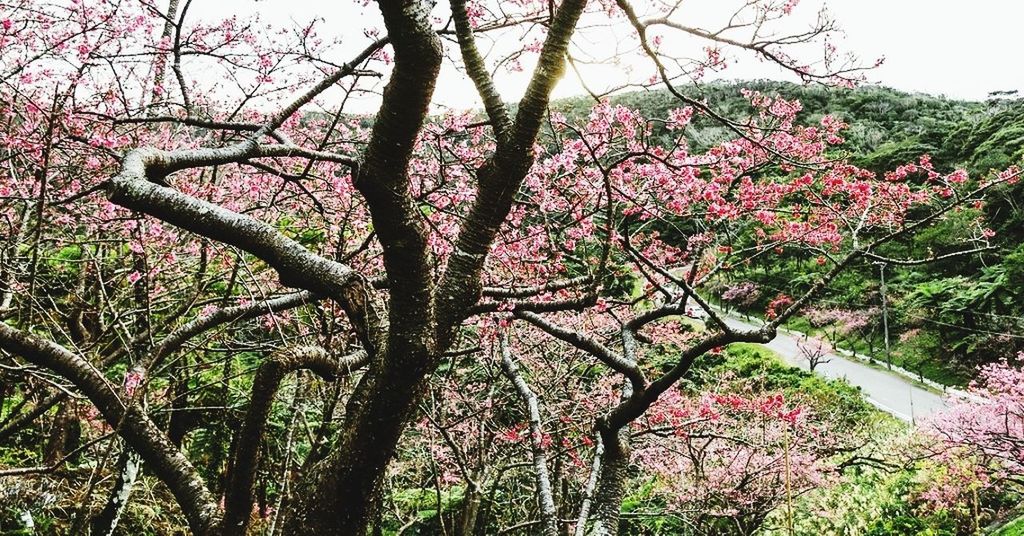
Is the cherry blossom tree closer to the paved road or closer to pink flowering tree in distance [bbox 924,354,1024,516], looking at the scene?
the paved road

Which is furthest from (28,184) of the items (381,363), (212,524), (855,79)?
(855,79)

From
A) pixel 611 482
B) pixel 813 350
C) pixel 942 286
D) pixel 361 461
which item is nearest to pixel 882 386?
pixel 813 350

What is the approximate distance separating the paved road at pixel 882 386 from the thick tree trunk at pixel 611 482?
15.2m

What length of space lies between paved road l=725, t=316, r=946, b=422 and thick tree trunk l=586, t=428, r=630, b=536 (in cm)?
1518

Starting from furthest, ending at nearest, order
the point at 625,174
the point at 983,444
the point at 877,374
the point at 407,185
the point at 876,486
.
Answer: the point at 877,374 < the point at 876,486 < the point at 983,444 < the point at 625,174 < the point at 407,185

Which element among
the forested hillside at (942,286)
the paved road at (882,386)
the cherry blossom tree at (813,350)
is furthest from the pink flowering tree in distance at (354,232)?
the cherry blossom tree at (813,350)

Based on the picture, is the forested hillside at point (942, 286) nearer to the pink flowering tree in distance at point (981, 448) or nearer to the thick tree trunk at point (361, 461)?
the pink flowering tree in distance at point (981, 448)

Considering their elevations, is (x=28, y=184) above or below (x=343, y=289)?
above

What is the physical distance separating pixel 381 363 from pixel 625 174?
4272 mm

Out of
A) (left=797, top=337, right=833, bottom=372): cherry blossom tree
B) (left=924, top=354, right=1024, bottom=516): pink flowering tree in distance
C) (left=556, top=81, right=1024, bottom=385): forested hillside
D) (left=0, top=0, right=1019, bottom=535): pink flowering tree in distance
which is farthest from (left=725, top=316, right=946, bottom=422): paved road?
(left=0, top=0, right=1019, bottom=535): pink flowering tree in distance

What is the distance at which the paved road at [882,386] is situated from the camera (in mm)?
18281

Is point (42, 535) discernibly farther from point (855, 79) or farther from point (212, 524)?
point (855, 79)

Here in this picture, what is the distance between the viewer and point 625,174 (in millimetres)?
5758

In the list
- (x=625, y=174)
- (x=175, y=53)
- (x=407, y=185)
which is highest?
(x=625, y=174)
